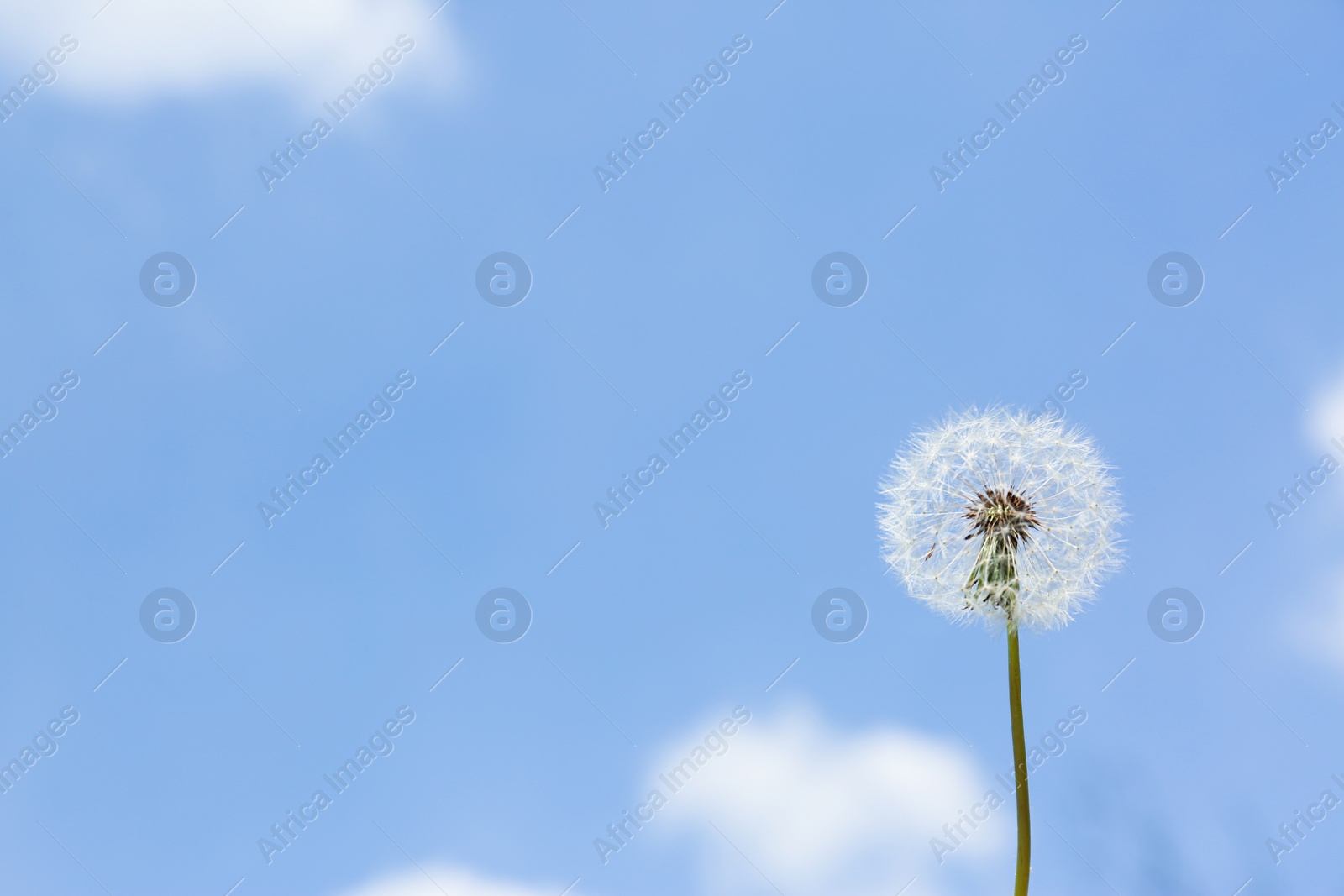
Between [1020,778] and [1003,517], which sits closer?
[1020,778]

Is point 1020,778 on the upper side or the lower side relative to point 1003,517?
lower

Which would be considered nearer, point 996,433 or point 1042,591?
point 1042,591

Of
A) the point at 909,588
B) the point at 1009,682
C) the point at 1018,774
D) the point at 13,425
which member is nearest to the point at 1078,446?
the point at 909,588

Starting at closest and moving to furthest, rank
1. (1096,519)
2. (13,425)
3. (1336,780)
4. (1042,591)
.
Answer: (1042,591) → (1096,519) → (1336,780) → (13,425)

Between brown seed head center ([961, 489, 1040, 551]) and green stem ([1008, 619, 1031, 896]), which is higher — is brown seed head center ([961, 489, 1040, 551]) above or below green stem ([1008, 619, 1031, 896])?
above

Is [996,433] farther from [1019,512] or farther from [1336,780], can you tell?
[1336,780]

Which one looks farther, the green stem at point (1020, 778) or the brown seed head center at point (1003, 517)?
the brown seed head center at point (1003, 517)

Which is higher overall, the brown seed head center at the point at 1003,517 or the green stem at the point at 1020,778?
the brown seed head center at the point at 1003,517

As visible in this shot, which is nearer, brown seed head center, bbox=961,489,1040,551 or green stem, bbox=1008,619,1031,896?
green stem, bbox=1008,619,1031,896
